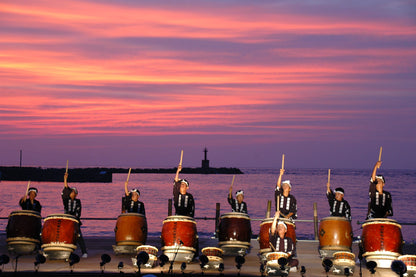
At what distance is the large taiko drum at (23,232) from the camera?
17.3 m

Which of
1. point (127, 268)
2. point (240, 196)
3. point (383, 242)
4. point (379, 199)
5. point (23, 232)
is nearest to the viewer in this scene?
point (127, 268)

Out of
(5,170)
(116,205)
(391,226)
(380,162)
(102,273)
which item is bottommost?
(102,273)

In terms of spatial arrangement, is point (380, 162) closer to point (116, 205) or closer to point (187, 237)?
point (187, 237)

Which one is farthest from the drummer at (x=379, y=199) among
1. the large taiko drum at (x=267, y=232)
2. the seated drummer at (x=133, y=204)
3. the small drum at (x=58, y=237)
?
the small drum at (x=58, y=237)

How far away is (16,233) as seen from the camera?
17344 mm

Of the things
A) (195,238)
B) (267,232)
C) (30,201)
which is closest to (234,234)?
(267,232)

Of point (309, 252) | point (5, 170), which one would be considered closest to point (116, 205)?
point (309, 252)

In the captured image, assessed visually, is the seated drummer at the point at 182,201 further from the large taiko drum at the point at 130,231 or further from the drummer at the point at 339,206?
the drummer at the point at 339,206

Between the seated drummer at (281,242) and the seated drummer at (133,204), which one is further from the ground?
the seated drummer at (133,204)

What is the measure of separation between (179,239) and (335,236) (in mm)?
3554

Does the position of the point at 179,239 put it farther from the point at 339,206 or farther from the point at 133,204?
the point at 339,206

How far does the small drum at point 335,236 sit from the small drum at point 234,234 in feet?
5.65

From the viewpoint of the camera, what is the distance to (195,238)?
16797 millimetres

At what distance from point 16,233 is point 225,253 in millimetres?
4633
